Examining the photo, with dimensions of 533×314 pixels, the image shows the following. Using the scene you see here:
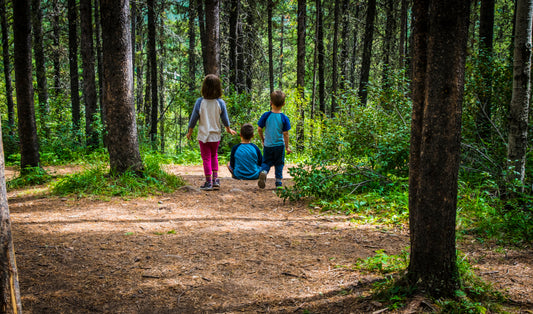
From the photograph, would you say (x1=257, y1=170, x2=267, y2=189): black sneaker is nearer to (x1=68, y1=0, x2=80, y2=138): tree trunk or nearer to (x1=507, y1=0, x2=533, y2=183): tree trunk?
(x1=507, y1=0, x2=533, y2=183): tree trunk

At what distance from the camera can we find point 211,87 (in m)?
7.09

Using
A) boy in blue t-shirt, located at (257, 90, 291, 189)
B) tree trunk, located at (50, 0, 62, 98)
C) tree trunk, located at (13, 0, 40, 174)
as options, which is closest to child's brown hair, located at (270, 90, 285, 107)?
boy in blue t-shirt, located at (257, 90, 291, 189)

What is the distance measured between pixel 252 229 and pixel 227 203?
161 cm

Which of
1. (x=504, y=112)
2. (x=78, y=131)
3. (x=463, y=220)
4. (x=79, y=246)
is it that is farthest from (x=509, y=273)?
(x=78, y=131)

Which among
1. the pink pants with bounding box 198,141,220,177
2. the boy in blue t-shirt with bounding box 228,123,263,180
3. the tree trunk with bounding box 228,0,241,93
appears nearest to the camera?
the pink pants with bounding box 198,141,220,177

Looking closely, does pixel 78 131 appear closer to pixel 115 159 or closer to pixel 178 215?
pixel 115 159

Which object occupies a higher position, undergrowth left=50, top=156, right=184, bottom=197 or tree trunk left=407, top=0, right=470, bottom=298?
tree trunk left=407, top=0, right=470, bottom=298

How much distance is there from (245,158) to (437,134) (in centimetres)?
633

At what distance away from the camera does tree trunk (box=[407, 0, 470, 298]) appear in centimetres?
233

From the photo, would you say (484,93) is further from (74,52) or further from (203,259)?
(74,52)

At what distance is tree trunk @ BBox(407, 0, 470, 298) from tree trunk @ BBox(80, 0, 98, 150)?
13.0 metres

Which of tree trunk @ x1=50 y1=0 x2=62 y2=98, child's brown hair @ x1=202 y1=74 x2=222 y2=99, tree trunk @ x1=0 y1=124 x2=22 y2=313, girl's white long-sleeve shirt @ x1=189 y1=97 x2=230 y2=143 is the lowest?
tree trunk @ x1=0 y1=124 x2=22 y2=313

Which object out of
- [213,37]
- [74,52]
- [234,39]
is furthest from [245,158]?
[74,52]

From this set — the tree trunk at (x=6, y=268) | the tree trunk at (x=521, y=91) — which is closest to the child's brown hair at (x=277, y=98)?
the tree trunk at (x=521, y=91)
